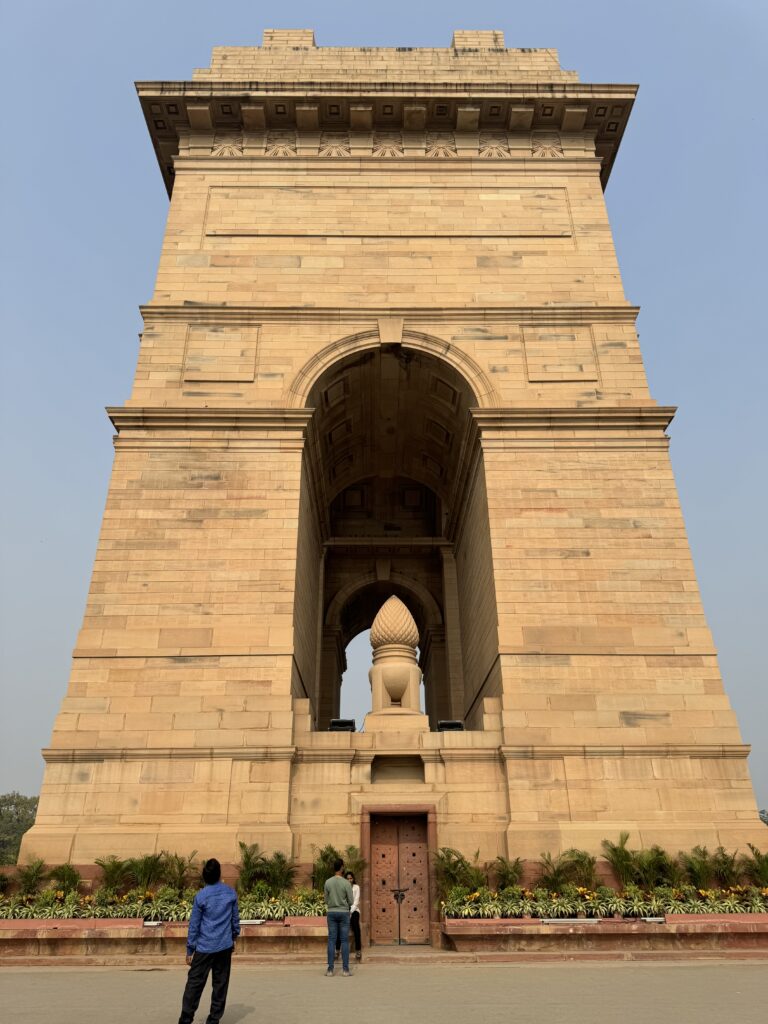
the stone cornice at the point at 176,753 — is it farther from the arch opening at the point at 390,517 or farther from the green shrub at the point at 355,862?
the arch opening at the point at 390,517

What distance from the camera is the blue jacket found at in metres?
6.82

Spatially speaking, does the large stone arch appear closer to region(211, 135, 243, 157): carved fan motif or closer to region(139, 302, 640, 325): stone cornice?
region(139, 302, 640, 325): stone cornice

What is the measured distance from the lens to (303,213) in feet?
71.6

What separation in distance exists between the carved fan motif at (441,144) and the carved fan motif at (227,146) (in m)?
6.01

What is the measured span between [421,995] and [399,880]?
6.12 meters

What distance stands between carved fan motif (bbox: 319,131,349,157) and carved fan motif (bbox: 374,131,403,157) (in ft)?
3.16

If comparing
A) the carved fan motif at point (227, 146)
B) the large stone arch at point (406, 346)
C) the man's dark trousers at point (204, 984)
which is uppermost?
the carved fan motif at point (227, 146)

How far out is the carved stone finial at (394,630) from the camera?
54.7ft

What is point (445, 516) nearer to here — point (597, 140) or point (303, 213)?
point (303, 213)

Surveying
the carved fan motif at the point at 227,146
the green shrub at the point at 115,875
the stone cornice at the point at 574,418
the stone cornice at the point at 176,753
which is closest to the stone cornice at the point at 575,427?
the stone cornice at the point at 574,418

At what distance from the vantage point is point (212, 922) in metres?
6.88

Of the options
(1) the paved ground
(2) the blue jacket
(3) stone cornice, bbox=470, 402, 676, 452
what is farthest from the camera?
(3) stone cornice, bbox=470, 402, 676, 452

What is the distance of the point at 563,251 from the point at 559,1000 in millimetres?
18885

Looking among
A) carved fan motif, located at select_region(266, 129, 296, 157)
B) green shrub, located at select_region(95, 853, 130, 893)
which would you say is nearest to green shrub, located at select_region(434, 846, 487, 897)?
green shrub, located at select_region(95, 853, 130, 893)
